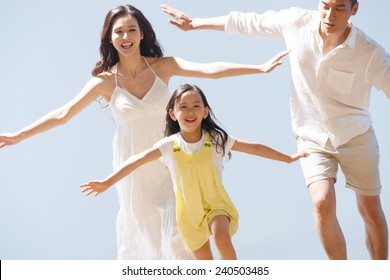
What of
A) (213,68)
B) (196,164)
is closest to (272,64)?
(213,68)

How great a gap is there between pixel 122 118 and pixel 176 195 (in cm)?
67

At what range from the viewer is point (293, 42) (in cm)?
698

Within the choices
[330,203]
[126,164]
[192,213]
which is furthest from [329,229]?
[126,164]

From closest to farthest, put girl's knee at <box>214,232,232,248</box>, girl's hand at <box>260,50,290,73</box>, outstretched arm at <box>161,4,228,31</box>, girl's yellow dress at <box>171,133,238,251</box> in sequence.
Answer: girl's knee at <box>214,232,232,248</box> → girl's yellow dress at <box>171,133,238,251</box> → girl's hand at <box>260,50,290,73</box> → outstretched arm at <box>161,4,228,31</box>

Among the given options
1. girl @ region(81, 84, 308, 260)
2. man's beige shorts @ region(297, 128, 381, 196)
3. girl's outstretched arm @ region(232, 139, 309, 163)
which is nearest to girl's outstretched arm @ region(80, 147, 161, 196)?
girl @ region(81, 84, 308, 260)

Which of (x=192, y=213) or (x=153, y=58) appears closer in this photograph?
(x=192, y=213)

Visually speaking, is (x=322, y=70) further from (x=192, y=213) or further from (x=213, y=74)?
(x=192, y=213)

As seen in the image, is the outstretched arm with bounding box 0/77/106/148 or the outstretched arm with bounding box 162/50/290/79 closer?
the outstretched arm with bounding box 162/50/290/79

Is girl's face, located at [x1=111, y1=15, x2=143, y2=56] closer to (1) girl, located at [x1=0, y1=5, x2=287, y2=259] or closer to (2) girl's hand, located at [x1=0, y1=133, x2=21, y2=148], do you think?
(1) girl, located at [x1=0, y1=5, x2=287, y2=259]

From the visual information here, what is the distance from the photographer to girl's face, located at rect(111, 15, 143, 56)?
7.11 metres

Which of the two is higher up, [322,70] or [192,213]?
[322,70]

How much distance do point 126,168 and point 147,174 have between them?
448mm

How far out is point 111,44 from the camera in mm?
7293
